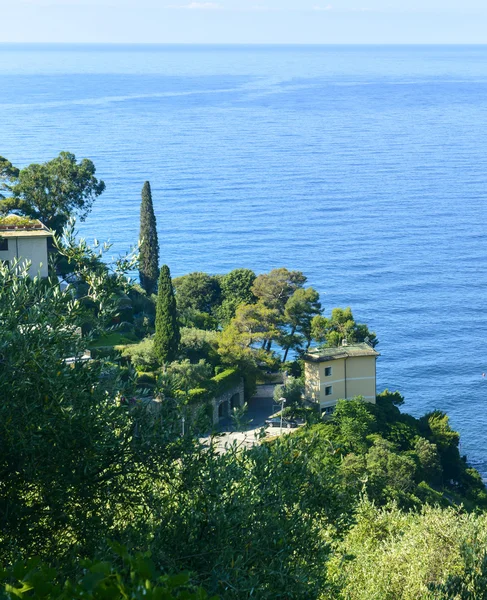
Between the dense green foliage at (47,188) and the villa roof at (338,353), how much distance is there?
12591mm

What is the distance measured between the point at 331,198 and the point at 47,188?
188ft

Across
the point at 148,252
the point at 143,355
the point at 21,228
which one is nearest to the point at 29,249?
the point at 21,228

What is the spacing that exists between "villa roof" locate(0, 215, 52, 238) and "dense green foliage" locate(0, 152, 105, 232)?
4315mm

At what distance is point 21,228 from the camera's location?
108ft

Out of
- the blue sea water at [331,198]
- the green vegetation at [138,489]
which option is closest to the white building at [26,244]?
the blue sea water at [331,198]

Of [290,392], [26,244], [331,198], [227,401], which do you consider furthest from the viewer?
[331,198]

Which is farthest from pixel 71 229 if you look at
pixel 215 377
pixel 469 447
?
pixel 469 447

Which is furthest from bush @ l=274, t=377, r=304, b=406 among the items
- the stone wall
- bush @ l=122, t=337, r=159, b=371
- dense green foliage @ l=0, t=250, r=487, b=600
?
dense green foliage @ l=0, t=250, r=487, b=600

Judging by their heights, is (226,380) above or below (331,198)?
below

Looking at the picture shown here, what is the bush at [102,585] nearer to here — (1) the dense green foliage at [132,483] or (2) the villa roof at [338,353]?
(1) the dense green foliage at [132,483]

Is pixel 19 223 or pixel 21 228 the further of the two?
pixel 19 223

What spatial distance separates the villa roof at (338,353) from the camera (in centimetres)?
3306

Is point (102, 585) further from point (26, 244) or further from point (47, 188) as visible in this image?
point (47, 188)

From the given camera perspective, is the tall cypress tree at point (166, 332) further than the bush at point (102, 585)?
Yes
